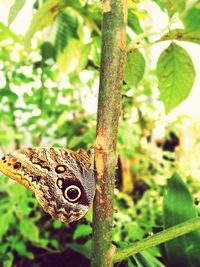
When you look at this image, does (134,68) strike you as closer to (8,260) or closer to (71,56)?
(71,56)

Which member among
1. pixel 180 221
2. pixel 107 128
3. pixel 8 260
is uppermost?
pixel 107 128

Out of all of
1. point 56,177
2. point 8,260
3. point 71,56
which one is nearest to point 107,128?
point 56,177

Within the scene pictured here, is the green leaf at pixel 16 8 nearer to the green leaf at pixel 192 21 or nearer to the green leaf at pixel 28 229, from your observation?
the green leaf at pixel 192 21

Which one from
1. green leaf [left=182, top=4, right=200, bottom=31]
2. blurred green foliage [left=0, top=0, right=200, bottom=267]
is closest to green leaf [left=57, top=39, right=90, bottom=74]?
blurred green foliage [left=0, top=0, right=200, bottom=267]

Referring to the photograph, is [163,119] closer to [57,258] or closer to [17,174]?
[57,258]

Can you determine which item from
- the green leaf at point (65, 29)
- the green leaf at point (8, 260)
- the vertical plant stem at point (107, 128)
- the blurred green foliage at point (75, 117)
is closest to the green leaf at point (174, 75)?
the blurred green foliage at point (75, 117)

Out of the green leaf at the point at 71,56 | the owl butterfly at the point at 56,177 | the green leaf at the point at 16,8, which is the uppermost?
the green leaf at the point at 71,56

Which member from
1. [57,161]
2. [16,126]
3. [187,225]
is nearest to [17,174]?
[57,161]

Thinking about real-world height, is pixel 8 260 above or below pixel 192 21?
below

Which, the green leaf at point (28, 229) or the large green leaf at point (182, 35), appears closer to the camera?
the large green leaf at point (182, 35)
